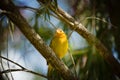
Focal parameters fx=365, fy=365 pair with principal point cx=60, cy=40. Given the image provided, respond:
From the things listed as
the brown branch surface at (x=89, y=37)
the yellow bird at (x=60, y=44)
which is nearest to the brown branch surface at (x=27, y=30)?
the brown branch surface at (x=89, y=37)

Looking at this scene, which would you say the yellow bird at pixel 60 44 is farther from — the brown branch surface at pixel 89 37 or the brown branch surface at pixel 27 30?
the brown branch surface at pixel 27 30

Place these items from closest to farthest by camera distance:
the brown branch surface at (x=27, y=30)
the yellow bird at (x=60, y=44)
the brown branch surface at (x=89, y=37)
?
1. the brown branch surface at (x=27, y=30)
2. the brown branch surface at (x=89, y=37)
3. the yellow bird at (x=60, y=44)

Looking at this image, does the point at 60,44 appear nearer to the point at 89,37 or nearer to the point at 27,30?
the point at 89,37

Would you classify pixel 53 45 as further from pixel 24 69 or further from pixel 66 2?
pixel 24 69

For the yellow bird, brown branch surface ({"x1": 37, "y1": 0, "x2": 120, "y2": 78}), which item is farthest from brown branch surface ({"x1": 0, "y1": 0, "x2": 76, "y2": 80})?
the yellow bird

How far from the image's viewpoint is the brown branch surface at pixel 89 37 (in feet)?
5.90

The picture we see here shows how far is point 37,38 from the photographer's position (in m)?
1.54

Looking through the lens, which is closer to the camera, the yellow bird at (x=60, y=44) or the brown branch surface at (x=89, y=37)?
the brown branch surface at (x=89, y=37)

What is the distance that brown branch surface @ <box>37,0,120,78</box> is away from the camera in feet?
5.90

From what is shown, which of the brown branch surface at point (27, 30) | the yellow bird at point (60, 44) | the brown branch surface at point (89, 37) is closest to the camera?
the brown branch surface at point (27, 30)

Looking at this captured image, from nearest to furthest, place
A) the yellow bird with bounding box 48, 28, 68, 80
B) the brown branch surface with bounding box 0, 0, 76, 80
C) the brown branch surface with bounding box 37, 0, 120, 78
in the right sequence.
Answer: the brown branch surface with bounding box 0, 0, 76, 80
the brown branch surface with bounding box 37, 0, 120, 78
the yellow bird with bounding box 48, 28, 68, 80

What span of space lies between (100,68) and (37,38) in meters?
0.57

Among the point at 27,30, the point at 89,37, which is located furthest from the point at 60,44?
the point at 27,30

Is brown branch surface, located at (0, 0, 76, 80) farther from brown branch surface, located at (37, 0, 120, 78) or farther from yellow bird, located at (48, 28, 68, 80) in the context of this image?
yellow bird, located at (48, 28, 68, 80)
